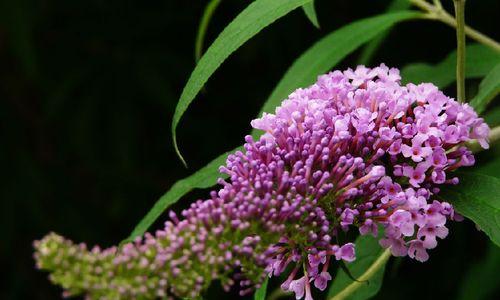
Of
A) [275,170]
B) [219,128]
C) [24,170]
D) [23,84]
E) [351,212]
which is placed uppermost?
[23,84]

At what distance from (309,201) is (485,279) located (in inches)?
53.0

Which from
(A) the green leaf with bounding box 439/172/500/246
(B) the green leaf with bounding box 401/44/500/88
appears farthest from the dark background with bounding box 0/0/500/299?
(A) the green leaf with bounding box 439/172/500/246

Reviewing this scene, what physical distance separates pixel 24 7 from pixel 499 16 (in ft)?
5.43

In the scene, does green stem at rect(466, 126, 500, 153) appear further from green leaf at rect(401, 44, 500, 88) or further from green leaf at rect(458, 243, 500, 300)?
green leaf at rect(458, 243, 500, 300)

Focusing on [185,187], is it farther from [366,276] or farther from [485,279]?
[485,279]

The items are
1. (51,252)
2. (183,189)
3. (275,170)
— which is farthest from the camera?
(183,189)

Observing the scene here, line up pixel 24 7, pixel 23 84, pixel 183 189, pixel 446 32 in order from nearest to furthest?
pixel 183 189 → pixel 24 7 → pixel 446 32 → pixel 23 84

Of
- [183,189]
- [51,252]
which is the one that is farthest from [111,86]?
[51,252]

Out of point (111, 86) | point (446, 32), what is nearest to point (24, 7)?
point (111, 86)

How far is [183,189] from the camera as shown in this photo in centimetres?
140

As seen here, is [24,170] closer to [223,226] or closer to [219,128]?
[219,128]

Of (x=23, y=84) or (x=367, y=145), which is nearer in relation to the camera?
(x=367, y=145)

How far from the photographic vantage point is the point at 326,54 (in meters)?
1.60

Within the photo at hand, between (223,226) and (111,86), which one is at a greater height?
(111,86)
